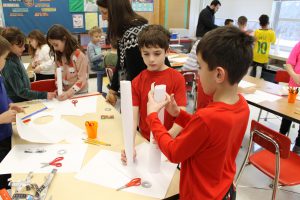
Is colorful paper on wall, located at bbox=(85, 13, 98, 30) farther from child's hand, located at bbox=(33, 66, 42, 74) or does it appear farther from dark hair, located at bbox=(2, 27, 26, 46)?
dark hair, located at bbox=(2, 27, 26, 46)

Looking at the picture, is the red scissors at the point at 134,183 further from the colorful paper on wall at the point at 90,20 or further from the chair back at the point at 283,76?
the colorful paper on wall at the point at 90,20

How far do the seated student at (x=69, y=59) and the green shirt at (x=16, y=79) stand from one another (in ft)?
0.99

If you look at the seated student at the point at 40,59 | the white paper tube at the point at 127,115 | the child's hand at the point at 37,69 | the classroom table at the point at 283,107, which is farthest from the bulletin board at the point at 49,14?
the white paper tube at the point at 127,115

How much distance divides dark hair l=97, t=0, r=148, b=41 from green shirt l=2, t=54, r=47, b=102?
2.72ft

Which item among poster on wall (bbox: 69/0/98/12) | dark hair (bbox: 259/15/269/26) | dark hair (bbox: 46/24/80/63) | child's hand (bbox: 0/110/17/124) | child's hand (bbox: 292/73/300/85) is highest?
poster on wall (bbox: 69/0/98/12)

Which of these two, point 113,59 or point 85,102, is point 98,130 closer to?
point 85,102

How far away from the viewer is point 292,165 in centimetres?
202

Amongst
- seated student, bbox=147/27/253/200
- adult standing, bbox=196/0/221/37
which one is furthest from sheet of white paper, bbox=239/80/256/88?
adult standing, bbox=196/0/221/37

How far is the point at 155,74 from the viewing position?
62.0 inches

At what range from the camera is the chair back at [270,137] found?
1731 mm

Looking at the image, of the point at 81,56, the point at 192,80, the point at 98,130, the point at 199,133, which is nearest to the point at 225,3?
the point at 192,80

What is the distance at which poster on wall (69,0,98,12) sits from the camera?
540 centimetres

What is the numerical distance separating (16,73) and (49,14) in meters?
3.66

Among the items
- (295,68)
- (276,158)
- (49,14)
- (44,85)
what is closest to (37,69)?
(44,85)
